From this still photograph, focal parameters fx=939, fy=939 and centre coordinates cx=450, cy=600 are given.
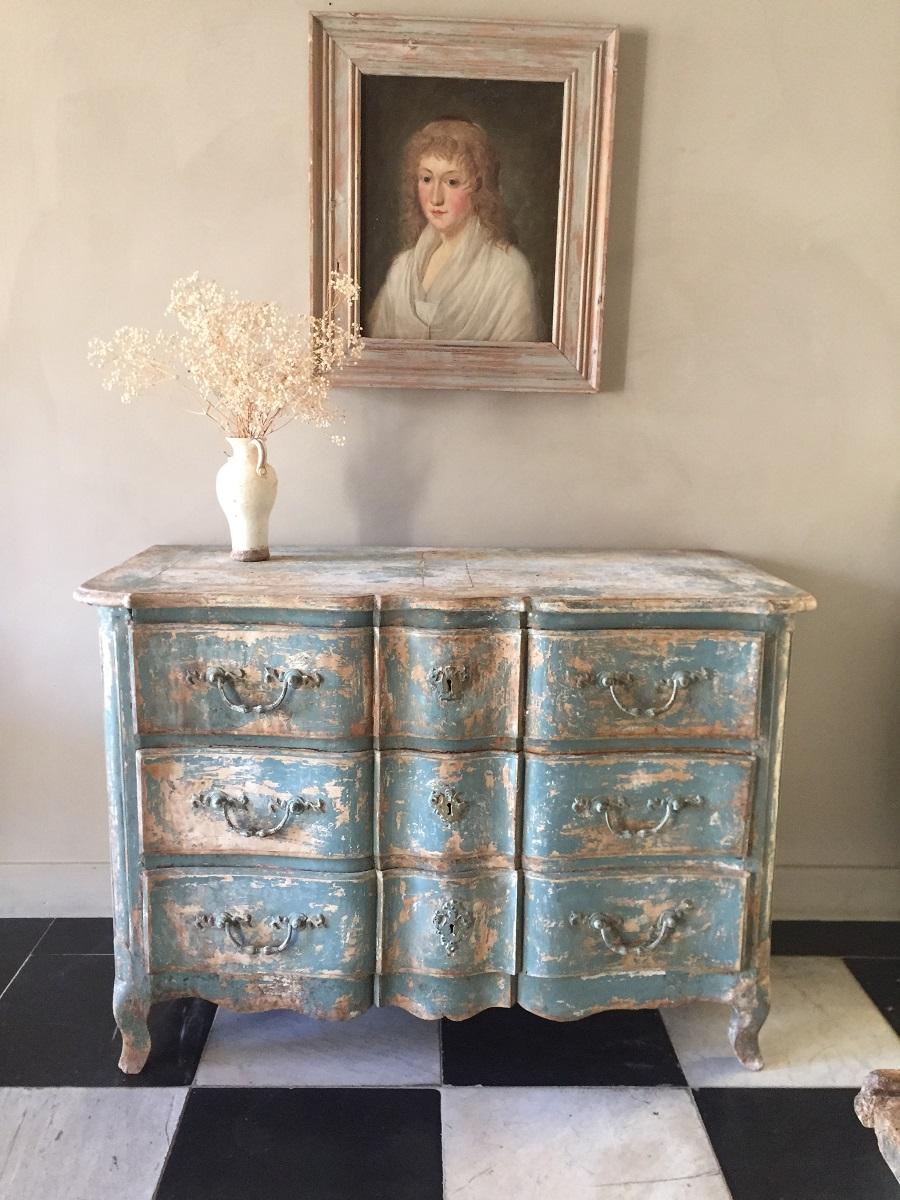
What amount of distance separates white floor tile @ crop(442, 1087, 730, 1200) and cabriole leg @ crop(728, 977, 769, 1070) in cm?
16

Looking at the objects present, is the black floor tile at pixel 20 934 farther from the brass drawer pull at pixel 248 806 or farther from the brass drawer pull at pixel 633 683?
the brass drawer pull at pixel 633 683

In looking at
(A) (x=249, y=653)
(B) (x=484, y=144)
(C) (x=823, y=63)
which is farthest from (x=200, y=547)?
(C) (x=823, y=63)

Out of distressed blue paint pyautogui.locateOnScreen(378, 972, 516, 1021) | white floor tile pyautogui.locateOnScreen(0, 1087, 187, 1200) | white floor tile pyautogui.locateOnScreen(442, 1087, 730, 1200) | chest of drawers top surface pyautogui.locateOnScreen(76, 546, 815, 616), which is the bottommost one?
white floor tile pyautogui.locateOnScreen(0, 1087, 187, 1200)

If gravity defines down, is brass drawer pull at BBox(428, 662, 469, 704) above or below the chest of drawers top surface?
below

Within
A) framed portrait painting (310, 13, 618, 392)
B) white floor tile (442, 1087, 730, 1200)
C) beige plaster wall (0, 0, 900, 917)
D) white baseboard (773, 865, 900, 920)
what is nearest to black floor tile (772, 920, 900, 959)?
white baseboard (773, 865, 900, 920)

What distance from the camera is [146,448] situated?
233 cm

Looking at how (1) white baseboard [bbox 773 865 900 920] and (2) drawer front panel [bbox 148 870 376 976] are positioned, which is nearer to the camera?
(2) drawer front panel [bbox 148 870 376 976]

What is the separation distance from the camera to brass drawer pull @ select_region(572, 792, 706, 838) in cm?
185

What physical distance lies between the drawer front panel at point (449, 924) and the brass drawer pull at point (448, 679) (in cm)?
38

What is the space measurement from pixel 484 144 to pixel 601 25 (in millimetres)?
367

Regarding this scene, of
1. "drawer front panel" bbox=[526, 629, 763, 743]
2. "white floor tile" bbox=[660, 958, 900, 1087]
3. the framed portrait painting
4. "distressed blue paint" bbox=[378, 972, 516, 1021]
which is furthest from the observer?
the framed portrait painting

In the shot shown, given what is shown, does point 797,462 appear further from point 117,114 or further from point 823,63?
point 117,114

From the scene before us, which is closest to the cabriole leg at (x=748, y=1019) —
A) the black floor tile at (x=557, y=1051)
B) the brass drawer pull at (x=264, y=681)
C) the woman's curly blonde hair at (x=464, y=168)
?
the black floor tile at (x=557, y=1051)

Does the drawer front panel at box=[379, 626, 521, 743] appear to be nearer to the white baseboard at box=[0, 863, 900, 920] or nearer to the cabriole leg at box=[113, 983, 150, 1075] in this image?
the cabriole leg at box=[113, 983, 150, 1075]
